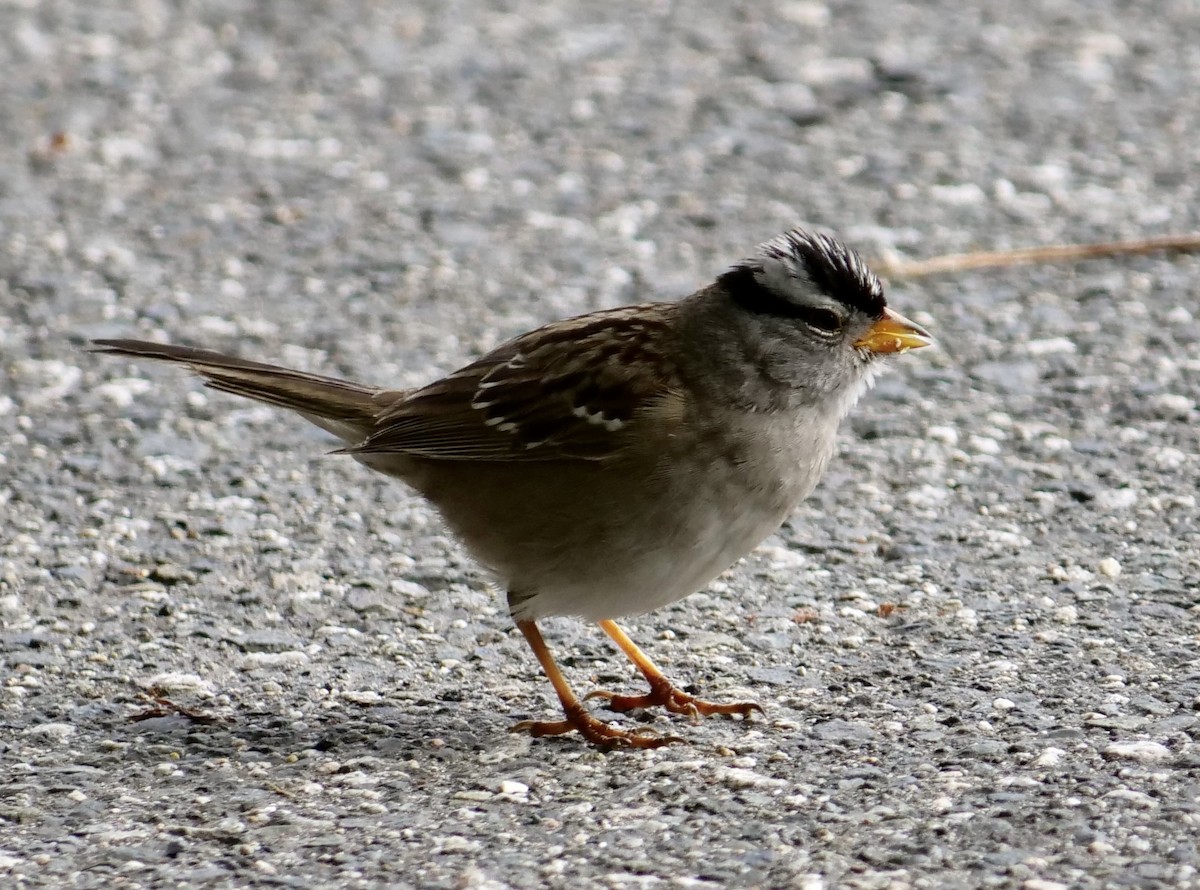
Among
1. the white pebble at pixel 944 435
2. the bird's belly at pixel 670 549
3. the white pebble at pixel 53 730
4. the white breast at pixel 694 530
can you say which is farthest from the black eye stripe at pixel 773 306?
the white pebble at pixel 53 730

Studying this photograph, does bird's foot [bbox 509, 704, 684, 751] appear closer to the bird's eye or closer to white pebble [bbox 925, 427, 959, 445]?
the bird's eye

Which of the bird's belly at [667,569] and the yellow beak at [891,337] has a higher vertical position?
the yellow beak at [891,337]

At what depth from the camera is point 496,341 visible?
7.19 m

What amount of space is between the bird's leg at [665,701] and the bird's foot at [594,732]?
0.48ft

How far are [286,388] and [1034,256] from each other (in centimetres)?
373

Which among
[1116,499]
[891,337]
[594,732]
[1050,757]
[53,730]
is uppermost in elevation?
[891,337]

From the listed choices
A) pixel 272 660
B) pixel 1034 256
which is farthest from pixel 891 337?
pixel 1034 256

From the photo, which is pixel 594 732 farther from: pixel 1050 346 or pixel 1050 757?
pixel 1050 346

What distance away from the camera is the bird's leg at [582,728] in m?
4.75

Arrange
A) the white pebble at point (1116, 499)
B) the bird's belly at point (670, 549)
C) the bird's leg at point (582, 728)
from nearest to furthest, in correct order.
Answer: the bird's belly at point (670, 549) → the bird's leg at point (582, 728) → the white pebble at point (1116, 499)

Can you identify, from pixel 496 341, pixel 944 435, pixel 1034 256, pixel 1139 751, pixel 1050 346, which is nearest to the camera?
pixel 1139 751

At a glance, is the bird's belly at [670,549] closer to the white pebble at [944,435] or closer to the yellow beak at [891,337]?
the yellow beak at [891,337]

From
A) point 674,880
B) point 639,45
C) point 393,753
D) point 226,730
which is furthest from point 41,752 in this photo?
point 639,45

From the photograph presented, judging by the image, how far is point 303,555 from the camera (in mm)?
5793
